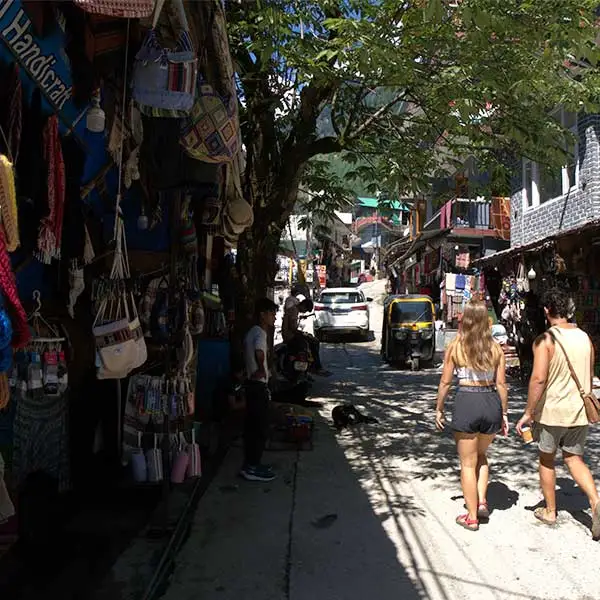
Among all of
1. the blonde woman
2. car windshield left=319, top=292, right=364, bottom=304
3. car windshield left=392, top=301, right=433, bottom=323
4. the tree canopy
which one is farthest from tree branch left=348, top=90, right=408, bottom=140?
car windshield left=319, top=292, right=364, bottom=304

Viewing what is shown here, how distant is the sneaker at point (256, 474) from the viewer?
5.86m

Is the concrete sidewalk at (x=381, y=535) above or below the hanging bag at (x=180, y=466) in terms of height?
below

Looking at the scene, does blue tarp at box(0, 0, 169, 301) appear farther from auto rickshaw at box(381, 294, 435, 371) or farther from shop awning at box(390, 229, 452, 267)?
shop awning at box(390, 229, 452, 267)

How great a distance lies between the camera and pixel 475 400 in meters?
4.64

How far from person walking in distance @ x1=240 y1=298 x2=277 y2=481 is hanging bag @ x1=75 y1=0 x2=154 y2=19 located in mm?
3727

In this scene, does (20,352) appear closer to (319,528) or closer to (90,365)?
(90,365)

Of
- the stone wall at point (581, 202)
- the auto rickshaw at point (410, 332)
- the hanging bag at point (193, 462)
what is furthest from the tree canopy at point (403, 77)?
the auto rickshaw at point (410, 332)

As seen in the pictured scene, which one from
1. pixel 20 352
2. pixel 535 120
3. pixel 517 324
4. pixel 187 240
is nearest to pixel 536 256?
pixel 517 324

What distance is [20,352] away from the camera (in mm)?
3615

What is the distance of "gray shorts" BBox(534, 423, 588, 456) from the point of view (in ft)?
14.9

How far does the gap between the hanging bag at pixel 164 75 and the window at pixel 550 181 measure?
28.5 feet

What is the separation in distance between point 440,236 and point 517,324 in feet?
35.2

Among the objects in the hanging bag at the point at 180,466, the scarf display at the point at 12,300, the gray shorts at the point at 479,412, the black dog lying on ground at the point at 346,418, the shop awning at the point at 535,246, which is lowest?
the black dog lying on ground at the point at 346,418

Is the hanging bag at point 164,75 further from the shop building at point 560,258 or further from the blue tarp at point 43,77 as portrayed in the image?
the shop building at point 560,258
